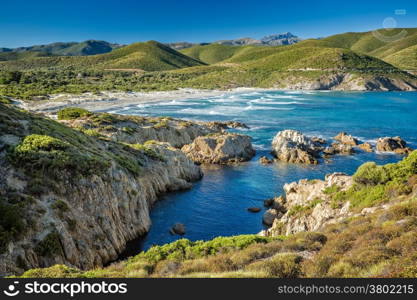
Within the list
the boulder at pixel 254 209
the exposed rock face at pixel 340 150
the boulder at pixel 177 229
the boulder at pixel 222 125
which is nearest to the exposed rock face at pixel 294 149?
the exposed rock face at pixel 340 150

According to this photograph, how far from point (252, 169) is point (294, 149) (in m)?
9.18

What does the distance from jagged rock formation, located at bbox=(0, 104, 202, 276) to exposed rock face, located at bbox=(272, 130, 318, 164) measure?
97.1 feet

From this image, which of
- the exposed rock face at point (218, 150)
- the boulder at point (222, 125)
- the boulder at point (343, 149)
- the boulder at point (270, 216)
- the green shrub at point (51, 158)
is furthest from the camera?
the boulder at point (222, 125)

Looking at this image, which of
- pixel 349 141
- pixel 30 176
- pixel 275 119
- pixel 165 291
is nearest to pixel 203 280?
pixel 165 291

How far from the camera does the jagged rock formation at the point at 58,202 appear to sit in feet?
54.4

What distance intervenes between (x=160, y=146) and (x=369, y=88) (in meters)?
180

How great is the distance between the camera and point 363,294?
27.1ft

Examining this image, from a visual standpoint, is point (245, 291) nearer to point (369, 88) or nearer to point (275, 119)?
point (275, 119)

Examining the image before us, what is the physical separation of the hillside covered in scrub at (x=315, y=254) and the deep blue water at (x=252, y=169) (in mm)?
10910

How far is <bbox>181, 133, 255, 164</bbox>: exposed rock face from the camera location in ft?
172

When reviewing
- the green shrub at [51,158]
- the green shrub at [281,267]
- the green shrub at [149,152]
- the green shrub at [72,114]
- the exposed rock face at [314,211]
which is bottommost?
the exposed rock face at [314,211]

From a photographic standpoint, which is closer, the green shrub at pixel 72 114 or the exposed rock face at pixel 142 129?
the exposed rock face at pixel 142 129

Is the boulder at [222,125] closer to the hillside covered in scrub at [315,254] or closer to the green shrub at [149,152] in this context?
the green shrub at [149,152]

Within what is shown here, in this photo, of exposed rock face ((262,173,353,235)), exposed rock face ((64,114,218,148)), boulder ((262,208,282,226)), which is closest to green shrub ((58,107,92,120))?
exposed rock face ((64,114,218,148))
